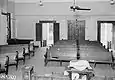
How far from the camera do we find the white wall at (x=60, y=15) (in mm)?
12930

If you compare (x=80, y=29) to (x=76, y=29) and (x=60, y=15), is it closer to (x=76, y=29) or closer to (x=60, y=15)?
(x=76, y=29)

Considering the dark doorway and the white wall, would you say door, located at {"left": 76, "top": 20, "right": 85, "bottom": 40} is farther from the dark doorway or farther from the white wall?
the dark doorway

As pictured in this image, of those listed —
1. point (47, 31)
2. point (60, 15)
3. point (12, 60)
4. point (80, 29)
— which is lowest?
point (12, 60)

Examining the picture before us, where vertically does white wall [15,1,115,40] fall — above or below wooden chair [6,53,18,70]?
above

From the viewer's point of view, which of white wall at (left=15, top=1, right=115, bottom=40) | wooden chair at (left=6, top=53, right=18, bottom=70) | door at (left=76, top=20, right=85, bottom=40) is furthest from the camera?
door at (left=76, top=20, right=85, bottom=40)

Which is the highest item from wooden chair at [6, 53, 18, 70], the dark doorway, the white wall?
the white wall

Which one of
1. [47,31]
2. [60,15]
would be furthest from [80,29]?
[47,31]

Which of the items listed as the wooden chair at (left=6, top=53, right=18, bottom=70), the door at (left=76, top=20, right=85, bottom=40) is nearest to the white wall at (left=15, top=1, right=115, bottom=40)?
the door at (left=76, top=20, right=85, bottom=40)

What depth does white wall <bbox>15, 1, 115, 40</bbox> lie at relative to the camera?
12.9m

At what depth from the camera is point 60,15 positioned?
1325 centimetres

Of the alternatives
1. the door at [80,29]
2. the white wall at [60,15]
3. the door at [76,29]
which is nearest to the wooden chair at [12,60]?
the white wall at [60,15]

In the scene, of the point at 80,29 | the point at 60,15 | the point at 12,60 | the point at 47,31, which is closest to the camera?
the point at 12,60

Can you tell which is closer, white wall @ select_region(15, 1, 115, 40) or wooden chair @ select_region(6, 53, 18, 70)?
wooden chair @ select_region(6, 53, 18, 70)

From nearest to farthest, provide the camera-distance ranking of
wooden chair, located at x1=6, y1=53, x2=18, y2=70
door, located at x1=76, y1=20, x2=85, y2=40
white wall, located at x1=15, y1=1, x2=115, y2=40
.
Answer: wooden chair, located at x1=6, y1=53, x2=18, y2=70
white wall, located at x1=15, y1=1, x2=115, y2=40
door, located at x1=76, y1=20, x2=85, y2=40
